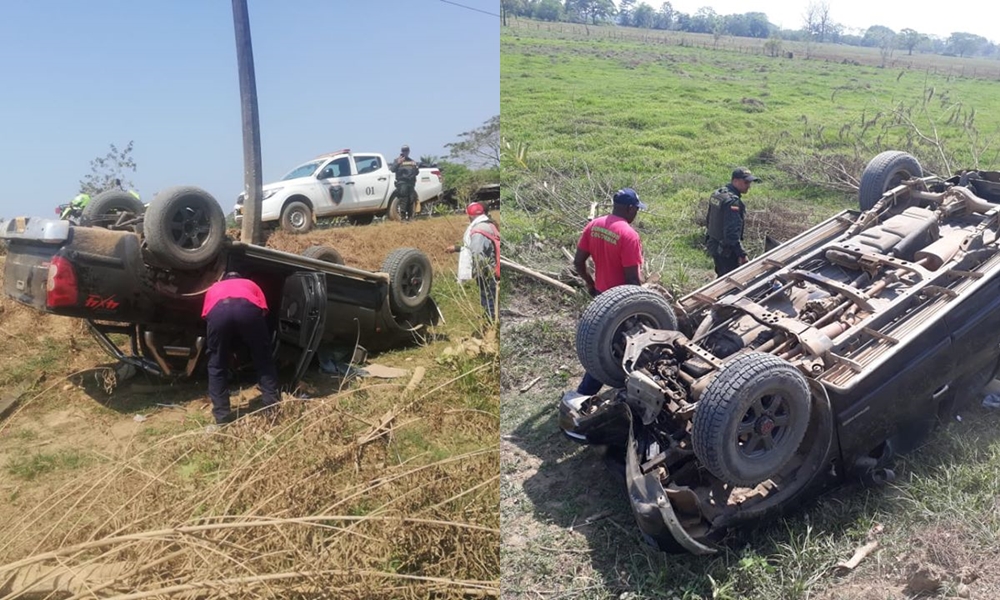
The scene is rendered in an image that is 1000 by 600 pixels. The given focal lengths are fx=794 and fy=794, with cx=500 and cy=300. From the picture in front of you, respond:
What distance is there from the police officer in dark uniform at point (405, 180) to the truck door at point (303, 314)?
288 inches

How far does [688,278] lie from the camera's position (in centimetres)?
749

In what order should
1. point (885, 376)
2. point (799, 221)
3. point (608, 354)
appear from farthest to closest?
point (799, 221) < point (608, 354) < point (885, 376)

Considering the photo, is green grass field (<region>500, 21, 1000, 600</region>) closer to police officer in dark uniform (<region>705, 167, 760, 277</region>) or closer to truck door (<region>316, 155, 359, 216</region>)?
police officer in dark uniform (<region>705, 167, 760, 277</region>)

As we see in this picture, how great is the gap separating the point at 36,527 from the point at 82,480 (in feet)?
1.04

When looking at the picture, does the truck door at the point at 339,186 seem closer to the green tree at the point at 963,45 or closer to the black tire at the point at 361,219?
the black tire at the point at 361,219

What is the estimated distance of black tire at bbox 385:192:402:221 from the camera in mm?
13422

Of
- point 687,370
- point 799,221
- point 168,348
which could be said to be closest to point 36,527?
point 168,348

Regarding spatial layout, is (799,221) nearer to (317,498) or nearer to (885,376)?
(885,376)

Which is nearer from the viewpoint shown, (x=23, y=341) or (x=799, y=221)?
(x=23, y=341)

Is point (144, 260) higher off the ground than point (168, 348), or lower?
higher

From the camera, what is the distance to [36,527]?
12.3ft

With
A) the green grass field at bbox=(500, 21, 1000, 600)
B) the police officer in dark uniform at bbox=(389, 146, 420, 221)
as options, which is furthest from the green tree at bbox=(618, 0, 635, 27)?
the police officer in dark uniform at bbox=(389, 146, 420, 221)

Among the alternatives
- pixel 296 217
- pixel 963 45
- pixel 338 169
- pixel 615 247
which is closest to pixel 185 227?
pixel 615 247

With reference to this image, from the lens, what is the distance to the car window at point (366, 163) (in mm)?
12992
